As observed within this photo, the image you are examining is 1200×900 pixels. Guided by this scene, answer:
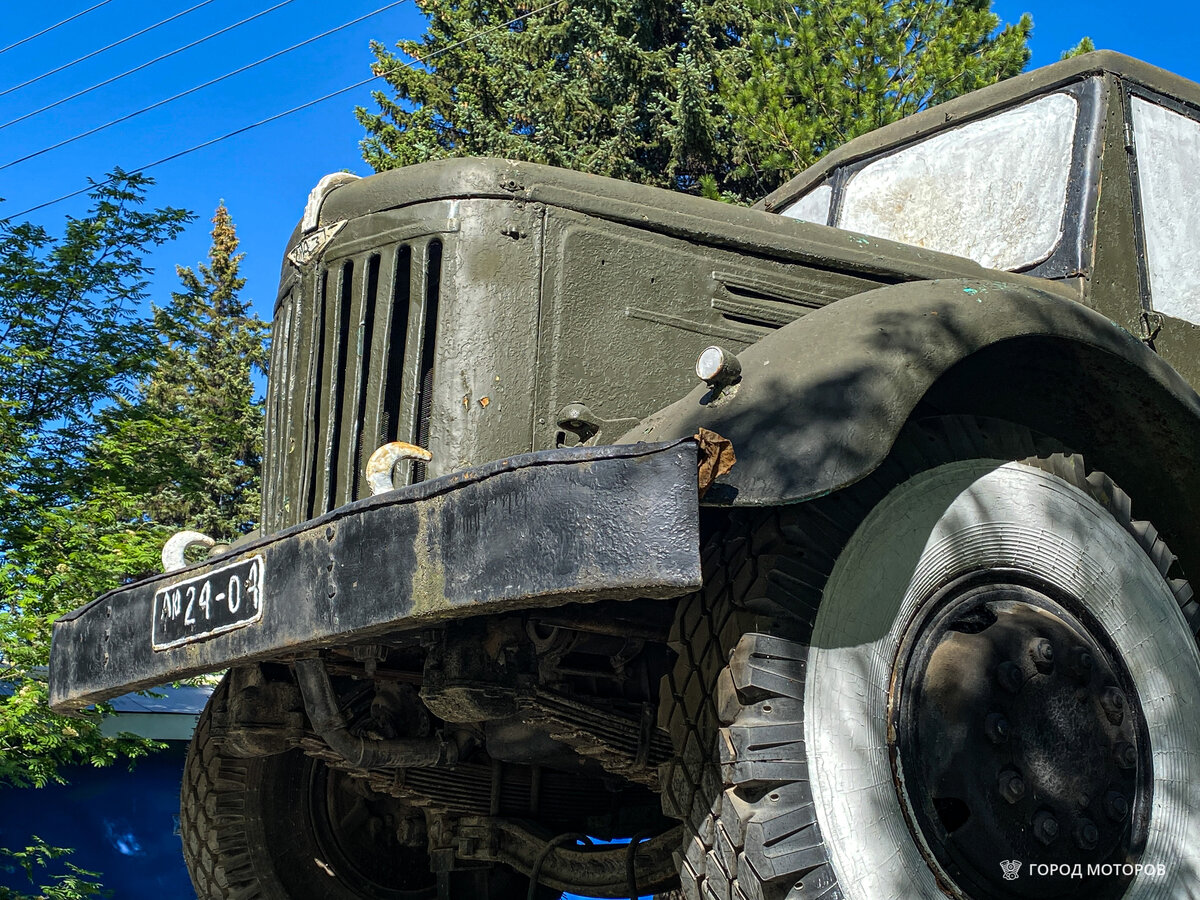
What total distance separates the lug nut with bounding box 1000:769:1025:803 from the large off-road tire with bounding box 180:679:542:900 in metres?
2.12

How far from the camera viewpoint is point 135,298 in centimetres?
877

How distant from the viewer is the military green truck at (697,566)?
8.25 feet

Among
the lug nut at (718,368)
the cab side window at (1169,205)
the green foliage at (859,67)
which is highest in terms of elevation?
the green foliage at (859,67)

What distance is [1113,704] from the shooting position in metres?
3.00

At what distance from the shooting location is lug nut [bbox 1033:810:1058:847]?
110 inches

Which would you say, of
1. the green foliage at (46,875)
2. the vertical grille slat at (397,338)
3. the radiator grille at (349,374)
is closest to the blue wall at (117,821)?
the green foliage at (46,875)

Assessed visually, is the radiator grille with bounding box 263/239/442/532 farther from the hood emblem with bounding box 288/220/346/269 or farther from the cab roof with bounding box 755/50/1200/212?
the cab roof with bounding box 755/50/1200/212

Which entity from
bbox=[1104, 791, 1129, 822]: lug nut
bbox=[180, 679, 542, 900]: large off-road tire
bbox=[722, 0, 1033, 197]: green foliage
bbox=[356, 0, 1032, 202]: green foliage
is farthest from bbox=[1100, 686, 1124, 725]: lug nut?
bbox=[722, 0, 1033, 197]: green foliage

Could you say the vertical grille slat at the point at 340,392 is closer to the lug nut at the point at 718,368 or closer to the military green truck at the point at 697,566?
the military green truck at the point at 697,566

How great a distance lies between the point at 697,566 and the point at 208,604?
4.06 feet

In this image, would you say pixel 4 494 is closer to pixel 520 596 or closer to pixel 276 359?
pixel 276 359

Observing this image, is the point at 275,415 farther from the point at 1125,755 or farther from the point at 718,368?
the point at 1125,755

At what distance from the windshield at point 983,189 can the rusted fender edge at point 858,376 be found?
1.25 metres

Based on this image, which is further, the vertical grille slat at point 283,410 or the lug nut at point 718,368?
the vertical grille slat at point 283,410
